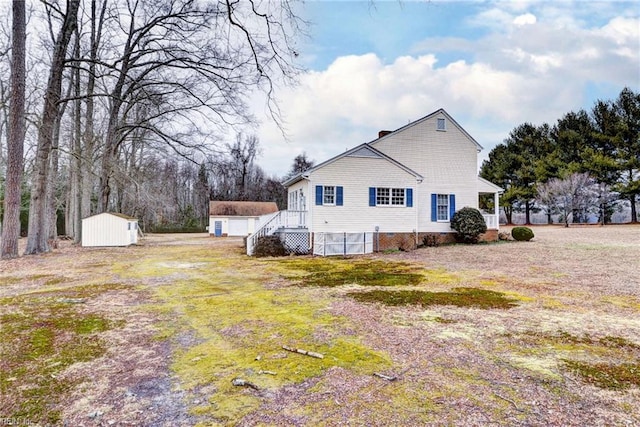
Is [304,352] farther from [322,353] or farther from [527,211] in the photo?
[527,211]

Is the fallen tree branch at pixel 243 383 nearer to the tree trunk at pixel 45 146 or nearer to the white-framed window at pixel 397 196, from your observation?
the white-framed window at pixel 397 196

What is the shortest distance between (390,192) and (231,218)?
76.4ft

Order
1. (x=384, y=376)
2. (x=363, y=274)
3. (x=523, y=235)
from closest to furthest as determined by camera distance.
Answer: (x=384, y=376)
(x=363, y=274)
(x=523, y=235)

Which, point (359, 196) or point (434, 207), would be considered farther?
point (434, 207)

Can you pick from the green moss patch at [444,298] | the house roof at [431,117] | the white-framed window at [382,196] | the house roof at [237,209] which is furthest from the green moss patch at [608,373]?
the house roof at [237,209]

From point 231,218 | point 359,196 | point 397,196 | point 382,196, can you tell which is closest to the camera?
point 359,196

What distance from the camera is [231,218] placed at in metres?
37.5

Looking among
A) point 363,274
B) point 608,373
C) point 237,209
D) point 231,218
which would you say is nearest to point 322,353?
point 608,373

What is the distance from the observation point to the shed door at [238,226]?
124ft

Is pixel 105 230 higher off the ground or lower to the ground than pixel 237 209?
lower

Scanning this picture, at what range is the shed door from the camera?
124ft

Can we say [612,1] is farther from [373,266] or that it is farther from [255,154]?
[255,154]

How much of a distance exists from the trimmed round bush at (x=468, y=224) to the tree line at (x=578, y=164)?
811 inches

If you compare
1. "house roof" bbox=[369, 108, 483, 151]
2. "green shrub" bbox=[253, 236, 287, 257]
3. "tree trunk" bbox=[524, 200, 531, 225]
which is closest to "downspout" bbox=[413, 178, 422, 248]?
"house roof" bbox=[369, 108, 483, 151]
